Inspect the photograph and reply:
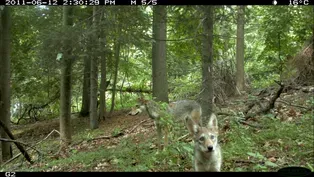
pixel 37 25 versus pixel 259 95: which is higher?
pixel 37 25

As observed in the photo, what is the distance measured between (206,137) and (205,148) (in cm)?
15

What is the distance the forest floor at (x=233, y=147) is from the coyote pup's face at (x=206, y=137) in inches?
26.5

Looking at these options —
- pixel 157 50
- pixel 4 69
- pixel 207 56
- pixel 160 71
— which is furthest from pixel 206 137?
pixel 4 69

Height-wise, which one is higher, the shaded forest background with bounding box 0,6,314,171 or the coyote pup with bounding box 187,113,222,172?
the shaded forest background with bounding box 0,6,314,171

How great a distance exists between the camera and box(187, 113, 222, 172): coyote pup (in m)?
4.64

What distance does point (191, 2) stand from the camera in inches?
Result: 184

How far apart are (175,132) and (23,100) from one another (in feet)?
35.8

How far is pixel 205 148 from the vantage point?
15.0 ft

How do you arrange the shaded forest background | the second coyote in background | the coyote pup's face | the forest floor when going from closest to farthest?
the coyote pup's face < the forest floor < the shaded forest background < the second coyote in background

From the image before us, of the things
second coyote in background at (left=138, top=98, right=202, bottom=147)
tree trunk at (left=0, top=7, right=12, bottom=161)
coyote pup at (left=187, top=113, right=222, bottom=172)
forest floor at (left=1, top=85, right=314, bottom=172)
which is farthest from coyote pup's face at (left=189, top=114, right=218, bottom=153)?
tree trunk at (left=0, top=7, right=12, bottom=161)

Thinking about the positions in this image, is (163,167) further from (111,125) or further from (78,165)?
(111,125)

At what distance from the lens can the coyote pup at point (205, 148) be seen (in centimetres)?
464

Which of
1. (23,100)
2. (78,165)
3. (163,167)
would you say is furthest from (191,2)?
(23,100)

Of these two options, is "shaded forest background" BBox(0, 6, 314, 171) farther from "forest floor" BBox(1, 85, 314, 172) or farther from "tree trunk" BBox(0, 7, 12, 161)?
"forest floor" BBox(1, 85, 314, 172)
